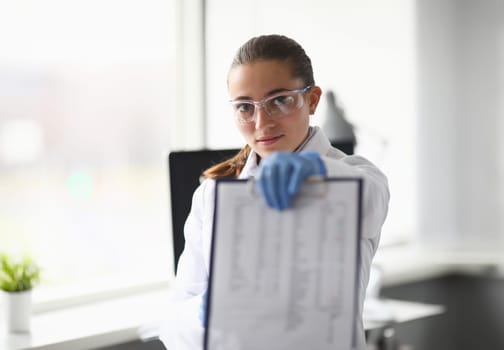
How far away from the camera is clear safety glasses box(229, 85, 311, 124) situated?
1312mm

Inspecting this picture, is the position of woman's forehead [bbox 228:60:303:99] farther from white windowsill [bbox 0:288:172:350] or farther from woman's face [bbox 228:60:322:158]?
white windowsill [bbox 0:288:172:350]

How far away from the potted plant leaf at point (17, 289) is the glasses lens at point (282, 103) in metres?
1.16

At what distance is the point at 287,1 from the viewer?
9.44 feet

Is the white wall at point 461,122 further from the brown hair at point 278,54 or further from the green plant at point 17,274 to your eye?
the brown hair at point 278,54

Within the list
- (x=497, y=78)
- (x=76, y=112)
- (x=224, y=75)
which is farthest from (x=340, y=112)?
(x=497, y=78)

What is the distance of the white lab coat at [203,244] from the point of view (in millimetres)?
1282

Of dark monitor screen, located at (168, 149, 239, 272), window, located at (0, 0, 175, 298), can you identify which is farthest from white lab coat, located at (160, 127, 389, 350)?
window, located at (0, 0, 175, 298)

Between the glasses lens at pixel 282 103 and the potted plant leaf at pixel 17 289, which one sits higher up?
the glasses lens at pixel 282 103

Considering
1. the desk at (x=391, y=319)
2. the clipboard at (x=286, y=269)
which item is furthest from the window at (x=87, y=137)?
the clipboard at (x=286, y=269)

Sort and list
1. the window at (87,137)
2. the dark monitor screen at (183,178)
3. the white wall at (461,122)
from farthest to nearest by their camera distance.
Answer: the white wall at (461,122) < the window at (87,137) < the dark monitor screen at (183,178)

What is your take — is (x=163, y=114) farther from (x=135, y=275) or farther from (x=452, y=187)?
(x=452, y=187)

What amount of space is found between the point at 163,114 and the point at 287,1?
609 millimetres

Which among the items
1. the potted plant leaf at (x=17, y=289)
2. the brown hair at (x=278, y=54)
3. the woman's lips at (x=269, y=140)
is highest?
the brown hair at (x=278, y=54)

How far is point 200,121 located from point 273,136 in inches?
60.8
